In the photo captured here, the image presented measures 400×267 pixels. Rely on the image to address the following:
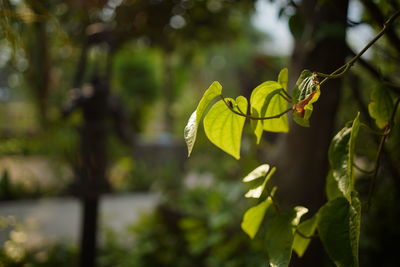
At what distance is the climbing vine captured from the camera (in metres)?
0.40

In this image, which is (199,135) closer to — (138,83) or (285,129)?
(285,129)

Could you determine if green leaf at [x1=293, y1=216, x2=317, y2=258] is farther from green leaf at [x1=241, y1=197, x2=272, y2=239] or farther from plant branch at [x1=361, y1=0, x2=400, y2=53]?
plant branch at [x1=361, y1=0, x2=400, y2=53]

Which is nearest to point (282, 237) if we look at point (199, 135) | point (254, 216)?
point (254, 216)

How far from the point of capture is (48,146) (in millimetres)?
6188

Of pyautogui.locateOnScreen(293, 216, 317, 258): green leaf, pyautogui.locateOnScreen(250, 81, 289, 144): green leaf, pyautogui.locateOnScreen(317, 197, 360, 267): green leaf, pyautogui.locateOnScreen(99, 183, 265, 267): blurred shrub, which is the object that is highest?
pyautogui.locateOnScreen(250, 81, 289, 144): green leaf

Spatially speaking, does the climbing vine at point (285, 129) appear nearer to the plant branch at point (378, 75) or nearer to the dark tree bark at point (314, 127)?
the plant branch at point (378, 75)

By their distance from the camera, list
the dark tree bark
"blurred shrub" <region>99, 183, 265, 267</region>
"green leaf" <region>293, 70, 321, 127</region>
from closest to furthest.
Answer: "green leaf" <region>293, 70, 321, 127</region>, the dark tree bark, "blurred shrub" <region>99, 183, 265, 267</region>

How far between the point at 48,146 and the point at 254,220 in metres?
6.21

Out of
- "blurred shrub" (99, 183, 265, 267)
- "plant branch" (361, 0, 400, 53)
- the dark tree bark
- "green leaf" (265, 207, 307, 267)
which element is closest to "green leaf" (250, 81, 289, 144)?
"green leaf" (265, 207, 307, 267)

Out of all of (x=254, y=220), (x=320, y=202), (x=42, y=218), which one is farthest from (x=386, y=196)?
(x=42, y=218)

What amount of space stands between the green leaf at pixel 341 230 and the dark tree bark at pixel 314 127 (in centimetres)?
67

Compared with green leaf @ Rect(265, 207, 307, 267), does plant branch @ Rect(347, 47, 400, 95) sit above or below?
above

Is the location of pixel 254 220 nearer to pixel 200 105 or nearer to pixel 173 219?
pixel 200 105

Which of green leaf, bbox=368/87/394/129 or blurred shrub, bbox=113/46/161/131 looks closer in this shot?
green leaf, bbox=368/87/394/129
